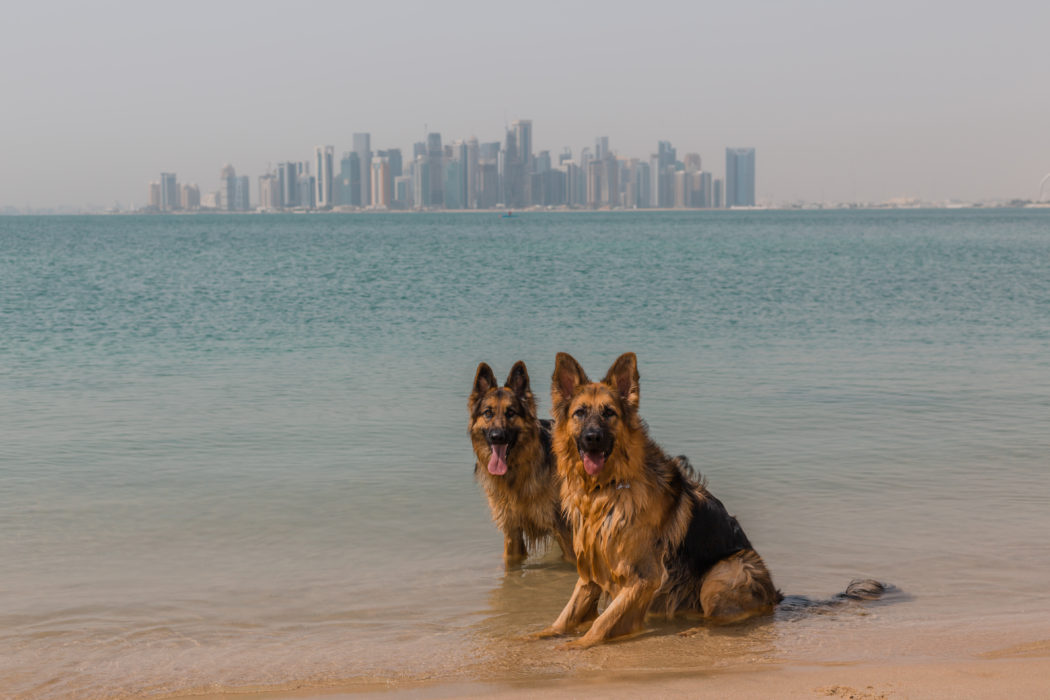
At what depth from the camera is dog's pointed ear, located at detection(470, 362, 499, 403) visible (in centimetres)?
751

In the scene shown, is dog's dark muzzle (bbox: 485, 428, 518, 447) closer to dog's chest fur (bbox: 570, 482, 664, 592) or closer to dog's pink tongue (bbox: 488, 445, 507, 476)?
dog's pink tongue (bbox: 488, 445, 507, 476)

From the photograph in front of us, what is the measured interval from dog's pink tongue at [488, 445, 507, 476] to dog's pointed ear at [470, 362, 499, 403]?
41cm

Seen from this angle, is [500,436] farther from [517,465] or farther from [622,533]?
[622,533]

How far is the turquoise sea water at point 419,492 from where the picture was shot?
5867mm

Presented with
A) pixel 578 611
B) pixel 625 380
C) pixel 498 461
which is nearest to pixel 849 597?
pixel 578 611

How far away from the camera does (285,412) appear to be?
13.3 meters

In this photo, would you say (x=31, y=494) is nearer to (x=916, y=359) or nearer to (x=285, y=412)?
(x=285, y=412)

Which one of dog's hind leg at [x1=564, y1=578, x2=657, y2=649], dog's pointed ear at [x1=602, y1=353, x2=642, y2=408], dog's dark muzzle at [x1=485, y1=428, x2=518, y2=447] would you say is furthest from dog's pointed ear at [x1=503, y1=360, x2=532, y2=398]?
dog's hind leg at [x1=564, y1=578, x2=657, y2=649]

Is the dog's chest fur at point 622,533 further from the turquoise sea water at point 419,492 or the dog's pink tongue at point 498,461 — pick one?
the dog's pink tongue at point 498,461

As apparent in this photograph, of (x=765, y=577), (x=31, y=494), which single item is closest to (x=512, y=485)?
(x=765, y=577)

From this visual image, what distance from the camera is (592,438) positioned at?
5.84 m

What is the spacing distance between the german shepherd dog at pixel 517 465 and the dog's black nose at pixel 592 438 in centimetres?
168

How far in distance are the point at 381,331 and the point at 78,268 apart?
37.4 metres

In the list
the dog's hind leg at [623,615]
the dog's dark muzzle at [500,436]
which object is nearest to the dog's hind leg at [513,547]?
the dog's dark muzzle at [500,436]
